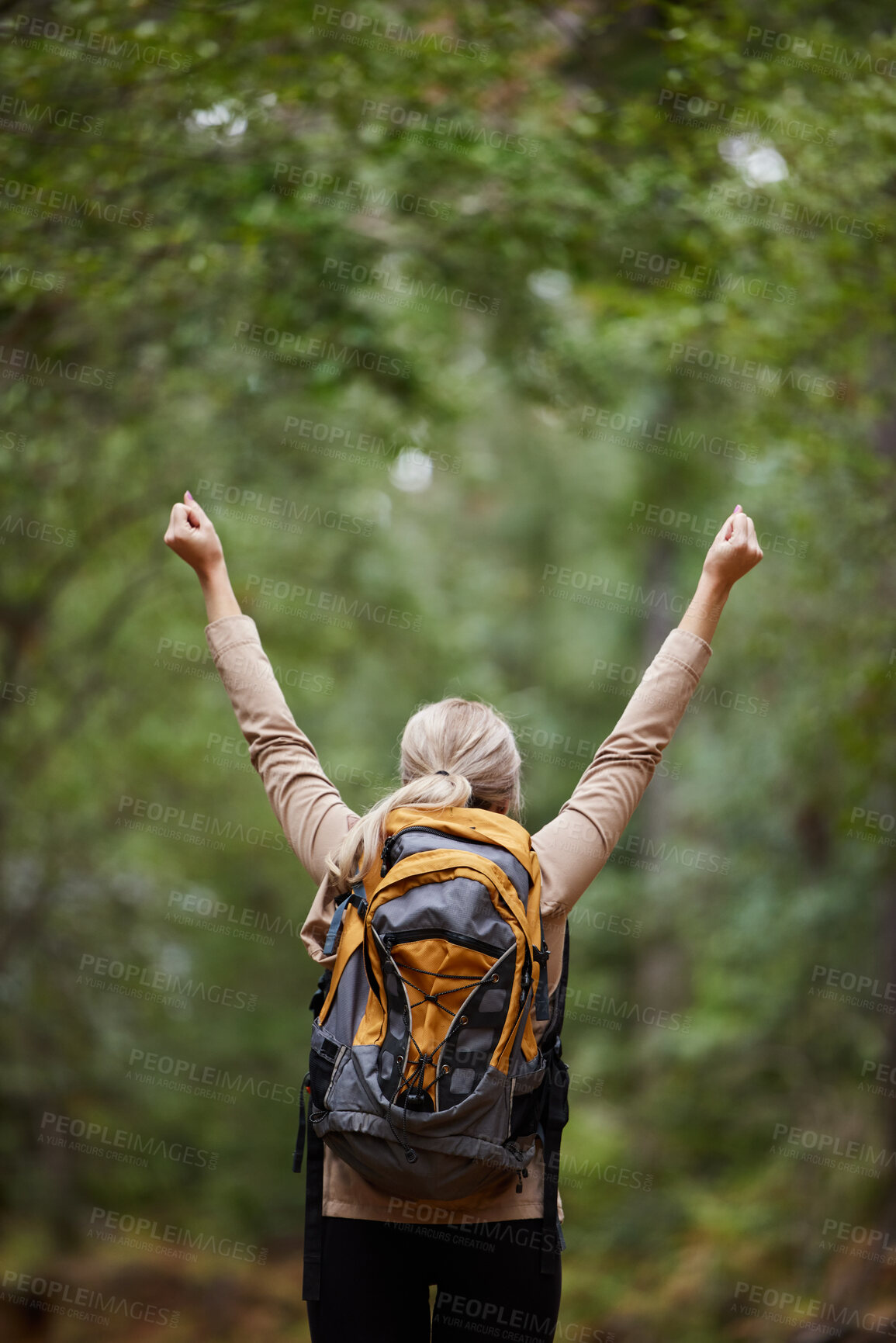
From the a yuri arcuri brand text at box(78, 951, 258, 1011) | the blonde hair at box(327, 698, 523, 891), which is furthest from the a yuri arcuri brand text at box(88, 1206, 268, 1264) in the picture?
the blonde hair at box(327, 698, 523, 891)

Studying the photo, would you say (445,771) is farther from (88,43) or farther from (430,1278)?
(88,43)

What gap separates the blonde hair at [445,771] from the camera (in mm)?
2109

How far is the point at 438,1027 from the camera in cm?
193

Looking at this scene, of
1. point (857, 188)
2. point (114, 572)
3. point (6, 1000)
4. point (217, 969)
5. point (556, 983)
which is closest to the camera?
point (556, 983)

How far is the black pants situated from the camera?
1987 millimetres

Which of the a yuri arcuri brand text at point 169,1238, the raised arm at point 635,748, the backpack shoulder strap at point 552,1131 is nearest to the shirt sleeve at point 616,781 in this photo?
the raised arm at point 635,748

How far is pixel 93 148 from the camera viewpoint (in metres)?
4.77

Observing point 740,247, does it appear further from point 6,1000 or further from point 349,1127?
point 6,1000

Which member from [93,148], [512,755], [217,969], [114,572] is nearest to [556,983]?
[512,755]

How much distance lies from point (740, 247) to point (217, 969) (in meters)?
8.91

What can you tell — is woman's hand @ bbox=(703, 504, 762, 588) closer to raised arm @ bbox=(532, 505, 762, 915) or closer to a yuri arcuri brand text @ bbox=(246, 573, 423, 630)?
raised arm @ bbox=(532, 505, 762, 915)

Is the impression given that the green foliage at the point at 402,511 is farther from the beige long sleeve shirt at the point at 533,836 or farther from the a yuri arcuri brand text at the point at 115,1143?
the beige long sleeve shirt at the point at 533,836

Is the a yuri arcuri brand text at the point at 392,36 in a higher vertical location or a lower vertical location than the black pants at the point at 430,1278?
higher

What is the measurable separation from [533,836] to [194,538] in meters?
1.02
